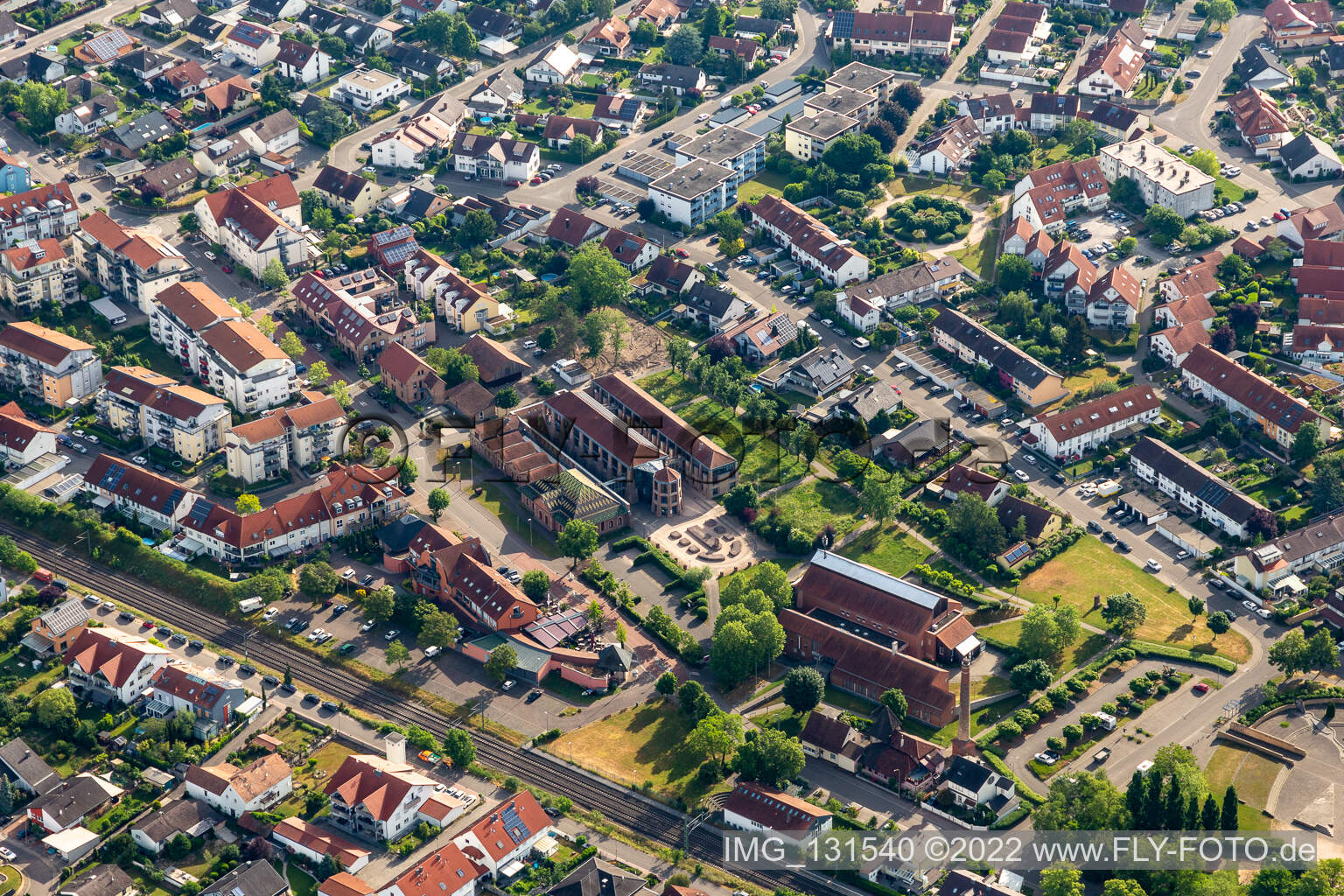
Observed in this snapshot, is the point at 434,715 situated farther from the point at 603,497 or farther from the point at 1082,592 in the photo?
the point at 1082,592

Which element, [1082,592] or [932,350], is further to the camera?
[932,350]

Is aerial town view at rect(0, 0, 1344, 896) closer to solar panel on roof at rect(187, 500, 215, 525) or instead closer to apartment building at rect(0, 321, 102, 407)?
solar panel on roof at rect(187, 500, 215, 525)

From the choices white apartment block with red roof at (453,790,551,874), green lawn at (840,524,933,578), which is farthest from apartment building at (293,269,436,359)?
white apartment block with red roof at (453,790,551,874)

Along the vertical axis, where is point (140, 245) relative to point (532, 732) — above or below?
above

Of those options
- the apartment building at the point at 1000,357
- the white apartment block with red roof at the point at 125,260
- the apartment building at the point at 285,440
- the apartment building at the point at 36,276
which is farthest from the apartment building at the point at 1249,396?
the apartment building at the point at 36,276

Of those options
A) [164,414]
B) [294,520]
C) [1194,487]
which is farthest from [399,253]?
[1194,487]

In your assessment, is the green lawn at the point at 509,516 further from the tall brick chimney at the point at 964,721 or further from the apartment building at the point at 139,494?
the tall brick chimney at the point at 964,721

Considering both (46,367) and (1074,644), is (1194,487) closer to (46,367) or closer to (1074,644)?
(1074,644)

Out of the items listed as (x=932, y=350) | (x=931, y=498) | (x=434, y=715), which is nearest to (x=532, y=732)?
(x=434, y=715)
